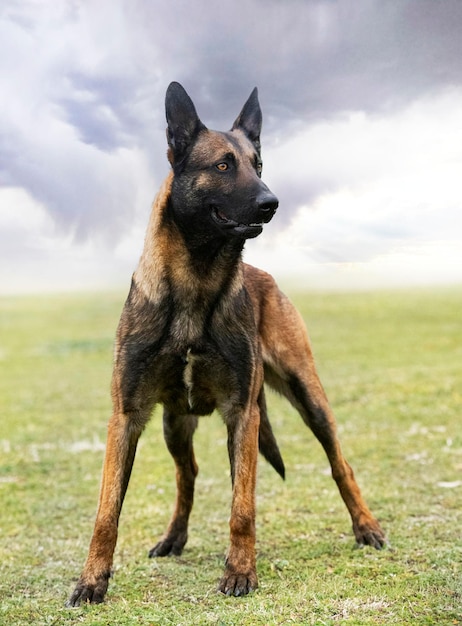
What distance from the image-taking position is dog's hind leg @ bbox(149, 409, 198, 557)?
24.2ft

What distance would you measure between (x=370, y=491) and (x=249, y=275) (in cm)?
418

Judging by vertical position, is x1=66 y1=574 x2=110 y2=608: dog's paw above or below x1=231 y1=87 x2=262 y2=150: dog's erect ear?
below

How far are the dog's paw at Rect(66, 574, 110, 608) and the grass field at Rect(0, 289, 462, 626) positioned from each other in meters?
0.11

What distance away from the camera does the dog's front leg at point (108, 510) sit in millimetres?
5750

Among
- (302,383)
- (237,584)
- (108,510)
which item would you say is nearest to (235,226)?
(302,383)

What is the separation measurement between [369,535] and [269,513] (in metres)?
2.10

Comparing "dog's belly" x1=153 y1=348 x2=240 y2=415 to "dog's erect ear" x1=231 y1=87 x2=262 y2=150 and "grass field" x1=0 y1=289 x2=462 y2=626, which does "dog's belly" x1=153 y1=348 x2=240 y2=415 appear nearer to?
"grass field" x1=0 y1=289 x2=462 y2=626

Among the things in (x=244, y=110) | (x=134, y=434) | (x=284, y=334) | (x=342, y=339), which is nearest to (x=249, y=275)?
(x=284, y=334)

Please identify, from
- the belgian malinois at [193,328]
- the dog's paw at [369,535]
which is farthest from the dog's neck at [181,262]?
the dog's paw at [369,535]

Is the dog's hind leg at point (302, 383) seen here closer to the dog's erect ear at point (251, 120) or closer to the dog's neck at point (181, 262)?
the dog's neck at point (181, 262)

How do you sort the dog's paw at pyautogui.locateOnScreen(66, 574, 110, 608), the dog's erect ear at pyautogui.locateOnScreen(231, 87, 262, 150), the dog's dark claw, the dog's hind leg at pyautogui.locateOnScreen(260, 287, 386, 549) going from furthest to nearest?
the dog's hind leg at pyautogui.locateOnScreen(260, 287, 386, 549)
the dog's erect ear at pyautogui.locateOnScreen(231, 87, 262, 150)
the dog's dark claw
the dog's paw at pyautogui.locateOnScreen(66, 574, 110, 608)

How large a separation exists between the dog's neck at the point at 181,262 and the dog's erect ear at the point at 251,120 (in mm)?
924

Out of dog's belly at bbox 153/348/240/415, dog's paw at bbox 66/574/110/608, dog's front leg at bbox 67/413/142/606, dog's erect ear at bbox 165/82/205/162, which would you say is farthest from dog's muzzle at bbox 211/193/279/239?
dog's paw at bbox 66/574/110/608

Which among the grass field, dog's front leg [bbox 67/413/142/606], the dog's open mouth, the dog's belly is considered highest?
the dog's open mouth
